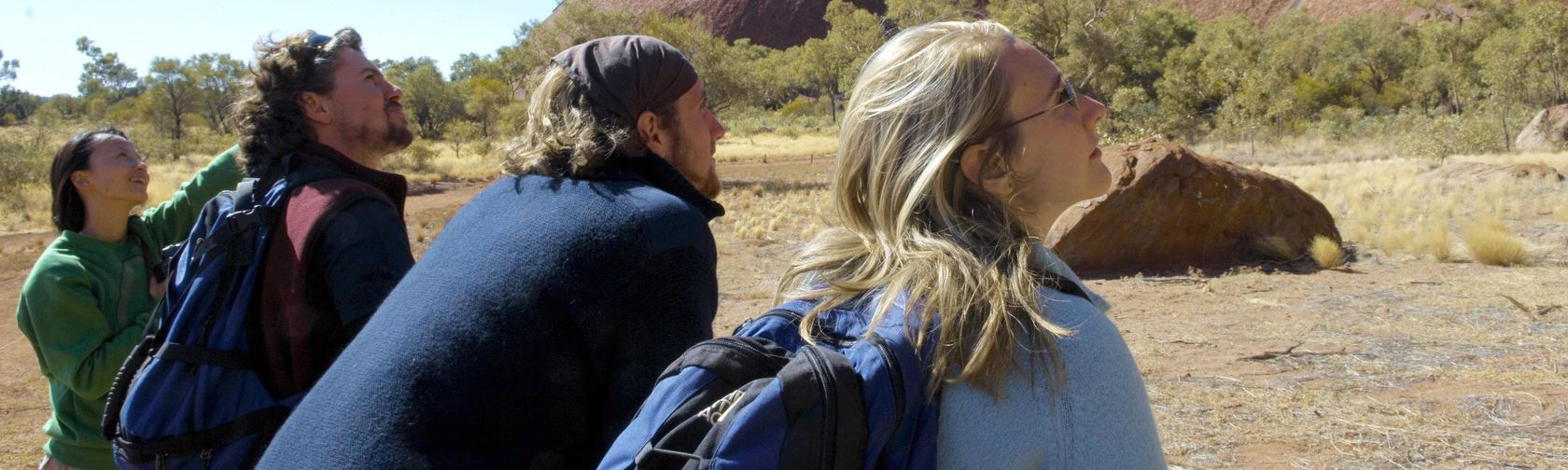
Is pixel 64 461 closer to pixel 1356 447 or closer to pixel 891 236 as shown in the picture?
pixel 891 236

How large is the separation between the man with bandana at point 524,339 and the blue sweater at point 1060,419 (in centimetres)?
41

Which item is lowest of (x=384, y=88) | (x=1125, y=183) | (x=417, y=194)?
(x=417, y=194)

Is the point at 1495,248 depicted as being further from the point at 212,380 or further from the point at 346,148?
the point at 212,380

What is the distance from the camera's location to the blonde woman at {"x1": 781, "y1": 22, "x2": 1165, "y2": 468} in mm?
1155

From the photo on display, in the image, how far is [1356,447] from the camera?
4.36m

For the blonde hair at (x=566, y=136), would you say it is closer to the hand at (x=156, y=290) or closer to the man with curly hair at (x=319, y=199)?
the man with curly hair at (x=319, y=199)

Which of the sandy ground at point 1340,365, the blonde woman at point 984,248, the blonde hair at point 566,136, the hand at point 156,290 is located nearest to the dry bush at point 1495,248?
the sandy ground at point 1340,365

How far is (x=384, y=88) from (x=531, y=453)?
1.32 m

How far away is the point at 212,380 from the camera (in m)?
1.95

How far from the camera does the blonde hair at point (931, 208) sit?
1.22 metres

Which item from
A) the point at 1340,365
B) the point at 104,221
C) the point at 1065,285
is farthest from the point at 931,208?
the point at 1340,365

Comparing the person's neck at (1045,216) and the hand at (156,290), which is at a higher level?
the person's neck at (1045,216)

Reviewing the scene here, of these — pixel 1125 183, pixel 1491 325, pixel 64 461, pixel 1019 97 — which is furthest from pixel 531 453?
pixel 1125 183

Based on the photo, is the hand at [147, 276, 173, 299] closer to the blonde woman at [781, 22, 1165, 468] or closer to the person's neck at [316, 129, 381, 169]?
the person's neck at [316, 129, 381, 169]
